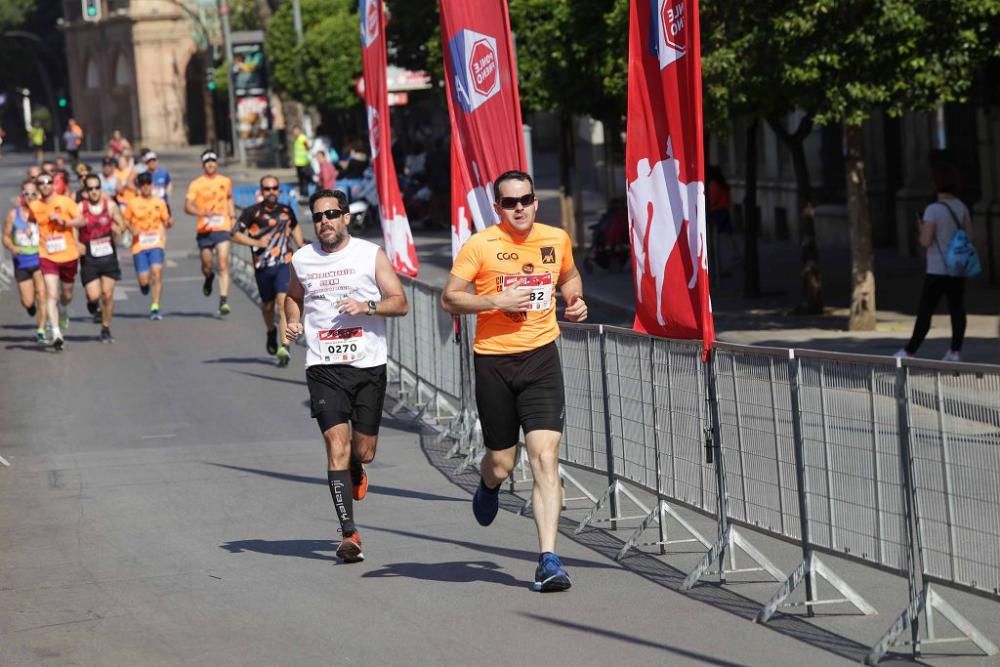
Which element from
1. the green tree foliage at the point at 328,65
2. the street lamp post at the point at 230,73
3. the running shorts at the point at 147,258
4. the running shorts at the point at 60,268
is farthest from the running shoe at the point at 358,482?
the street lamp post at the point at 230,73

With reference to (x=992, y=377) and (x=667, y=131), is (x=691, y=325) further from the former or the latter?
(x=992, y=377)

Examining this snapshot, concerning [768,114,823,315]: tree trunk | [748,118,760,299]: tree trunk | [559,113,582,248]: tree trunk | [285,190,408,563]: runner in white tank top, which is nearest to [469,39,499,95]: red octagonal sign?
[285,190,408,563]: runner in white tank top

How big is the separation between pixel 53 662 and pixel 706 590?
111 inches

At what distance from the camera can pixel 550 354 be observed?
344 inches

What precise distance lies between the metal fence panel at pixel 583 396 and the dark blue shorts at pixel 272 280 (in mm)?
8137

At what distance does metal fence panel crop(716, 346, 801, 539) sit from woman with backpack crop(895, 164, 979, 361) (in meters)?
7.86

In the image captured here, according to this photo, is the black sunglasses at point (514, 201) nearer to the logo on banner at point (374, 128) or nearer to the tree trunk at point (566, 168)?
the logo on banner at point (374, 128)

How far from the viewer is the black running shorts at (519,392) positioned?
8.67 metres

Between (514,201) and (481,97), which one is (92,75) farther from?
(514,201)

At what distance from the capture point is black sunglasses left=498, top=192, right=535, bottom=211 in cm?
858

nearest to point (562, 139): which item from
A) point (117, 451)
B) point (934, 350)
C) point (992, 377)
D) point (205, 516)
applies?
point (934, 350)

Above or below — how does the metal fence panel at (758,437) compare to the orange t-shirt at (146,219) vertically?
below

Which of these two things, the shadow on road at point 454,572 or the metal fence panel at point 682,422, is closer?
the metal fence panel at point 682,422

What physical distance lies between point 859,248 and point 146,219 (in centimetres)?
893
